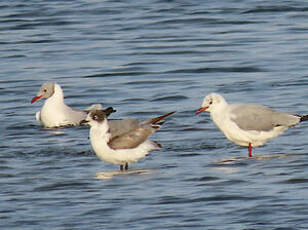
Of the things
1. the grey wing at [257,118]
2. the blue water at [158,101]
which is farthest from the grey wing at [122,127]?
the grey wing at [257,118]

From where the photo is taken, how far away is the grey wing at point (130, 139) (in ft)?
44.3

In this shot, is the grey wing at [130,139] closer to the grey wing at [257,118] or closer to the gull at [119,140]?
the gull at [119,140]

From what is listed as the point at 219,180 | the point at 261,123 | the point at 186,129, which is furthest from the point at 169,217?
the point at 186,129

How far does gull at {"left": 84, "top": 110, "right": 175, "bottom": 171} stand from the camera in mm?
13422

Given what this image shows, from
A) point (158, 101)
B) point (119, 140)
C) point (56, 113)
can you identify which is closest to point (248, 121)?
point (119, 140)

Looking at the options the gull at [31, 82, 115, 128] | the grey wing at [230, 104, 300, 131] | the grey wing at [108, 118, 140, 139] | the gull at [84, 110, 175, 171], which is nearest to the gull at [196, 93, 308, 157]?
the grey wing at [230, 104, 300, 131]

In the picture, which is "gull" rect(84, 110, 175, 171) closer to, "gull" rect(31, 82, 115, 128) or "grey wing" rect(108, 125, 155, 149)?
"grey wing" rect(108, 125, 155, 149)

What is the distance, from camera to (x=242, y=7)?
99.2ft

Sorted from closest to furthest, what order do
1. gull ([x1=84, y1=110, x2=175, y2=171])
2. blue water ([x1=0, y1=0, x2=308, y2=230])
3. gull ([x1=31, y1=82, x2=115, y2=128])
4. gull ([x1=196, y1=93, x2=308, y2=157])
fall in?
blue water ([x1=0, y1=0, x2=308, y2=230]), gull ([x1=84, y1=110, x2=175, y2=171]), gull ([x1=196, y1=93, x2=308, y2=157]), gull ([x1=31, y1=82, x2=115, y2=128])

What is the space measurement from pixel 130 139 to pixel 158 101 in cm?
532

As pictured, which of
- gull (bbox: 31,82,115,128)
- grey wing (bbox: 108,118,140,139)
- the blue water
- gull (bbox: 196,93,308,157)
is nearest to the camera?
the blue water

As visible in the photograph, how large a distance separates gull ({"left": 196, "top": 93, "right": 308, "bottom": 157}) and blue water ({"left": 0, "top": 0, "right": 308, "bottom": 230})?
251 millimetres

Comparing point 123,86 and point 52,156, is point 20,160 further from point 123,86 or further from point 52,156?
point 123,86

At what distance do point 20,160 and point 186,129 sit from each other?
2961mm
